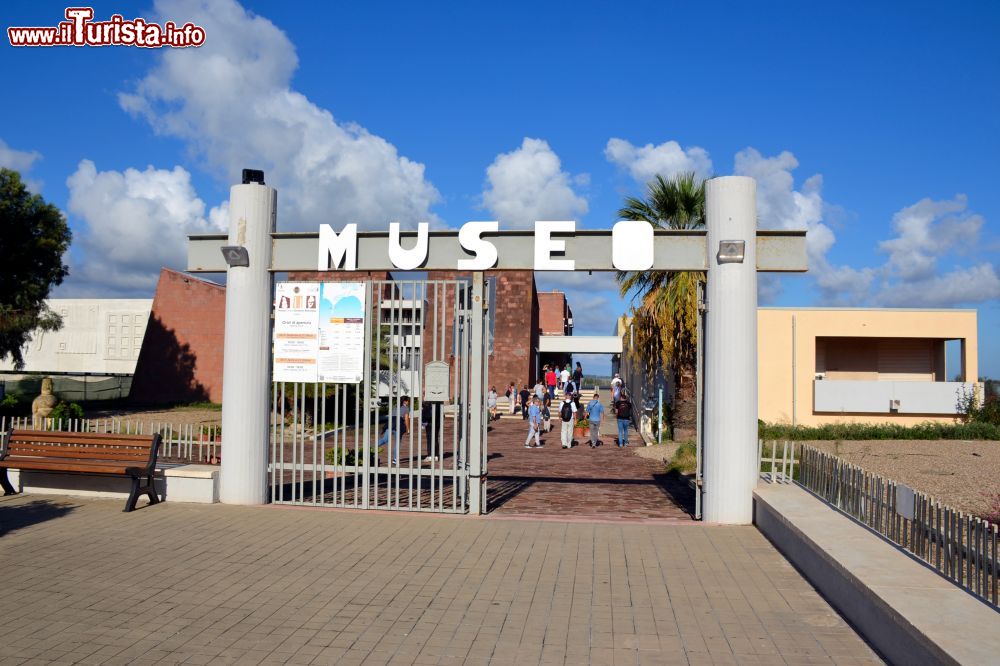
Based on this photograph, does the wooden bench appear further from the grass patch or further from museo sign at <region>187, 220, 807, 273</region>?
the grass patch

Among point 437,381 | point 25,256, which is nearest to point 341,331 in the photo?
point 437,381

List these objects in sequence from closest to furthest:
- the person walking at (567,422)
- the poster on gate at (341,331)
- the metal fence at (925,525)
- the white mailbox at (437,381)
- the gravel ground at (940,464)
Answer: the metal fence at (925,525), the white mailbox at (437,381), the poster on gate at (341,331), the gravel ground at (940,464), the person walking at (567,422)

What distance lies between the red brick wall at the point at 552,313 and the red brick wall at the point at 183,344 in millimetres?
24534

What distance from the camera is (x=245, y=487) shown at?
33.5 feet

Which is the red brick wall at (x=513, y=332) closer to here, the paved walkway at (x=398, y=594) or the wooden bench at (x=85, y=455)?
the wooden bench at (x=85, y=455)

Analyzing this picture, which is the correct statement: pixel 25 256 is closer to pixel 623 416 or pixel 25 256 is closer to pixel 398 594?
pixel 623 416

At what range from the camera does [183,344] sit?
3931 cm

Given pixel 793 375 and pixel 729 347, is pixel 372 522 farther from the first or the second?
pixel 793 375

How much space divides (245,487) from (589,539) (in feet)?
15.2

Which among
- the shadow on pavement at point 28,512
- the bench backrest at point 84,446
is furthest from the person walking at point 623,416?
the shadow on pavement at point 28,512

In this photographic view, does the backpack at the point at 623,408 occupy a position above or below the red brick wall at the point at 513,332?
below

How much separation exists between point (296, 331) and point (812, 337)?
18895mm

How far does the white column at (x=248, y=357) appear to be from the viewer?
1016 centimetres

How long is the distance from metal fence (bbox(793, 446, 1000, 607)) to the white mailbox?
14.8 feet
